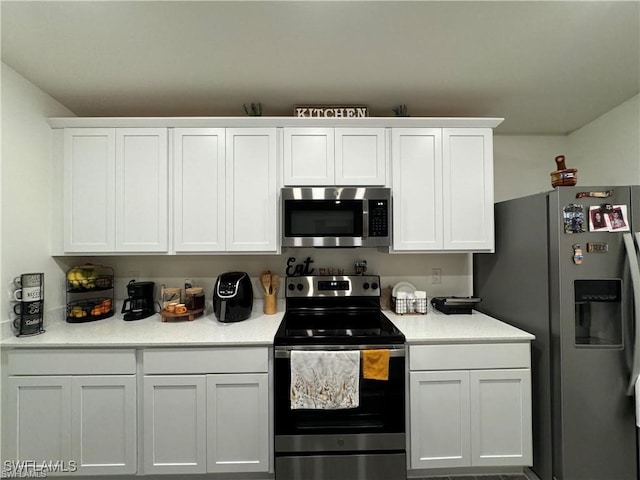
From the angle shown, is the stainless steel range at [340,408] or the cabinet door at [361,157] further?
the cabinet door at [361,157]

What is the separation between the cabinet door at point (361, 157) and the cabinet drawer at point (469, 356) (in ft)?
3.80

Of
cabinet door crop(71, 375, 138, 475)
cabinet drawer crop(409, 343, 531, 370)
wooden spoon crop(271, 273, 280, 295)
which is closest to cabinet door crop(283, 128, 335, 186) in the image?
wooden spoon crop(271, 273, 280, 295)

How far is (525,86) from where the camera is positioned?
1.87m

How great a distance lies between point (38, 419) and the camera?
1.60 metres

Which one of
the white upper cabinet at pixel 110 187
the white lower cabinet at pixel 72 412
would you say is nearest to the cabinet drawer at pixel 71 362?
the white lower cabinet at pixel 72 412

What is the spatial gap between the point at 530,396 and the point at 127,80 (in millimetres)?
3242

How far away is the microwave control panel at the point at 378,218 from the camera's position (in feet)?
6.34

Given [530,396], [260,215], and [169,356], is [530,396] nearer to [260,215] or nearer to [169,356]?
[260,215]

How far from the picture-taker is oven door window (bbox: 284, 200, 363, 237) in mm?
1932

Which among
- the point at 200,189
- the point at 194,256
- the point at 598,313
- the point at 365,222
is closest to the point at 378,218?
the point at 365,222

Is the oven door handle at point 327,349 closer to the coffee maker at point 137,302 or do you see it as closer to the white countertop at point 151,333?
the white countertop at point 151,333

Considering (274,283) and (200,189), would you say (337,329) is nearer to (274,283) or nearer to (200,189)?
(274,283)

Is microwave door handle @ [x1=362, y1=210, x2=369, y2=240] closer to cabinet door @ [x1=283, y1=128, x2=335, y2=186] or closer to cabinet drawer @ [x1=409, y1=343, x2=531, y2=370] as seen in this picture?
cabinet door @ [x1=283, y1=128, x2=335, y2=186]

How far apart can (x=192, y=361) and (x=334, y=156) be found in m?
1.62
